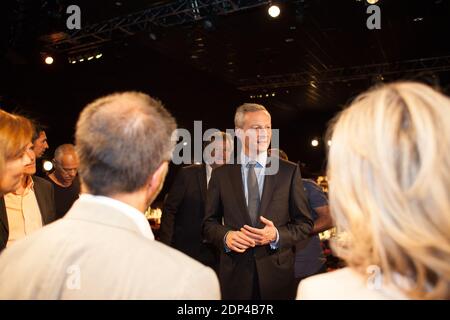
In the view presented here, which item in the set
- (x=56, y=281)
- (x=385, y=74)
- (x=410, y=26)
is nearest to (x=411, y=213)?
(x=56, y=281)

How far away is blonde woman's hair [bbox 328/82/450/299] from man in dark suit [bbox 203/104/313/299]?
47.4 inches

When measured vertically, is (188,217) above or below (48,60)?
below

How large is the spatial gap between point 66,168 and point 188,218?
1.68m

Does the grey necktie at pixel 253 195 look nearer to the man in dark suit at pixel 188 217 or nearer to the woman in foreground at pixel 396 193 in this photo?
the man in dark suit at pixel 188 217

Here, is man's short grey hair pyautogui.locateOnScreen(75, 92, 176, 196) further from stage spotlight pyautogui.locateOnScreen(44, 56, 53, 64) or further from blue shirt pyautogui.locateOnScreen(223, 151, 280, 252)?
stage spotlight pyautogui.locateOnScreen(44, 56, 53, 64)

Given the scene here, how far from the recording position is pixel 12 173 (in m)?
1.85

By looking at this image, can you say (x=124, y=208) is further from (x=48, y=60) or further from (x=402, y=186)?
(x=48, y=60)

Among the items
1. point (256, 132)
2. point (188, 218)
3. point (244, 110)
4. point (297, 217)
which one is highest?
point (244, 110)

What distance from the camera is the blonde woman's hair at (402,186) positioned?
72 centimetres

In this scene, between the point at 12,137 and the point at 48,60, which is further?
the point at 48,60

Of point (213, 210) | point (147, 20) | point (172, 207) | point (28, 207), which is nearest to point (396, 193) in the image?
point (213, 210)

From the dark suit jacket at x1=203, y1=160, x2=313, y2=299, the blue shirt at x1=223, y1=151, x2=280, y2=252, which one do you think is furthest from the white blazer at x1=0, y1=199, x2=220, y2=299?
the blue shirt at x1=223, y1=151, x2=280, y2=252

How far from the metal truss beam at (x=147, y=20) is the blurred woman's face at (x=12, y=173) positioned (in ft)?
15.2

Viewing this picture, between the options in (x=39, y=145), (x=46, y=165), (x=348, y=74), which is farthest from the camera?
(x=348, y=74)
